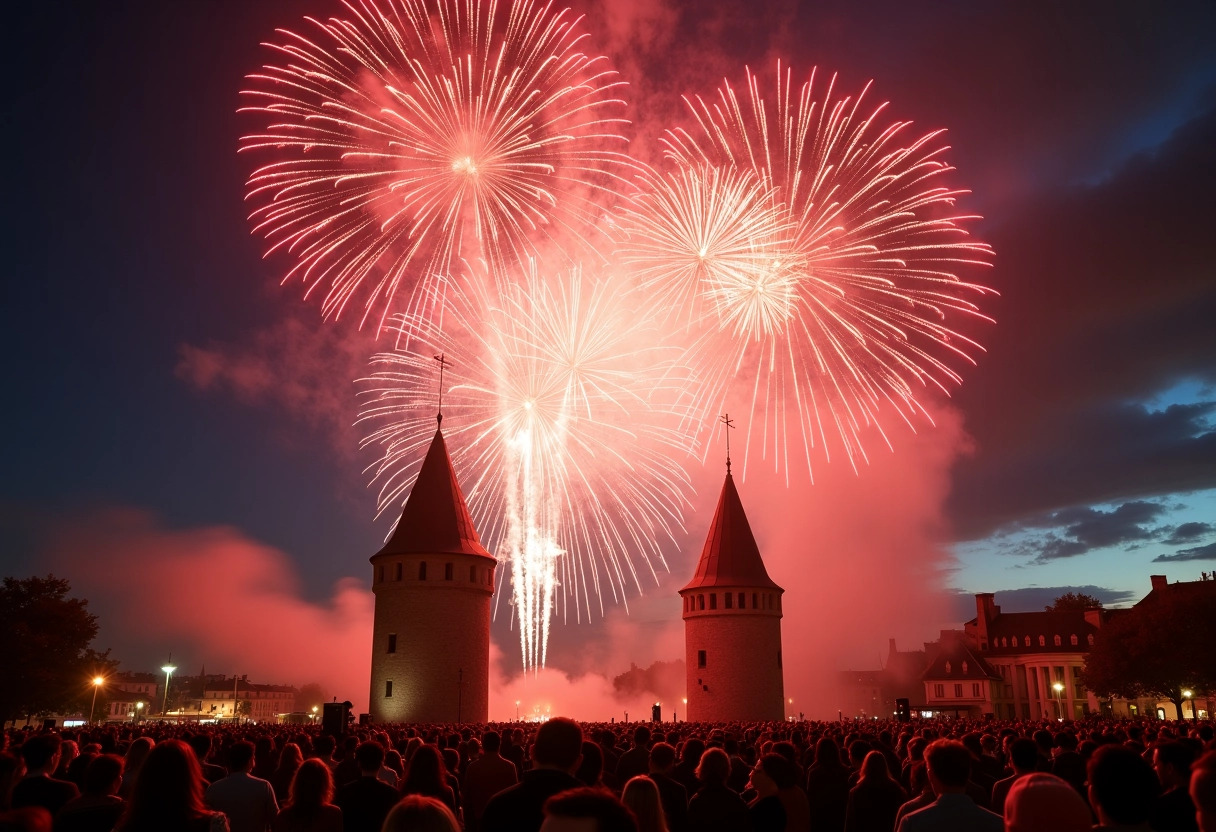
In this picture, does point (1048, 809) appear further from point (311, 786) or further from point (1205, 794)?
point (311, 786)

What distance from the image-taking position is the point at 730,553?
2172 inches

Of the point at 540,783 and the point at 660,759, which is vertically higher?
the point at 540,783

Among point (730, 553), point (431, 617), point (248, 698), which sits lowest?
point (248, 698)

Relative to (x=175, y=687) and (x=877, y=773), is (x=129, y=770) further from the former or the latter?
(x=175, y=687)

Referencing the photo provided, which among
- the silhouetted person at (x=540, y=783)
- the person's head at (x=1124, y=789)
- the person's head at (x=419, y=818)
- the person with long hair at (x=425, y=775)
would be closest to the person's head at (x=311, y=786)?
the person with long hair at (x=425, y=775)

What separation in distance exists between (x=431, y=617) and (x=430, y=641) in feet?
3.84

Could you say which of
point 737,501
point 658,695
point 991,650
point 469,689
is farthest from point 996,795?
point 991,650

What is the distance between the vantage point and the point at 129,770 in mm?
10938

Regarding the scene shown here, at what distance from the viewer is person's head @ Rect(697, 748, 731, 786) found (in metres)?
6.98

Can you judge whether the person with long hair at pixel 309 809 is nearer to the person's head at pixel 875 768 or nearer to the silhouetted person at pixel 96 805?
the silhouetted person at pixel 96 805

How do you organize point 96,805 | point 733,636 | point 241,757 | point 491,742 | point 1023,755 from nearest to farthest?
point 96,805, point 241,757, point 1023,755, point 491,742, point 733,636

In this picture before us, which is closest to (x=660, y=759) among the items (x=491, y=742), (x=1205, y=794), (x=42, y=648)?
(x=491, y=742)

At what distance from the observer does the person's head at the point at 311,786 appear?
22.3ft

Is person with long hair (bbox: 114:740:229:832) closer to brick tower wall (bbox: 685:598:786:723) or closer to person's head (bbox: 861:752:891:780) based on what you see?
person's head (bbox: 861:752:891:780)
